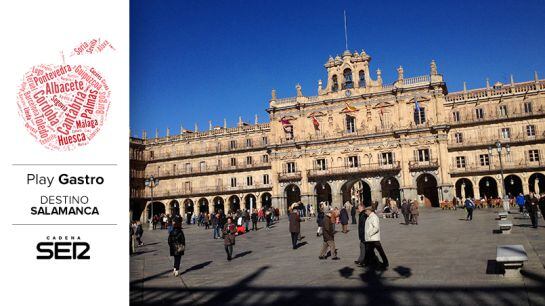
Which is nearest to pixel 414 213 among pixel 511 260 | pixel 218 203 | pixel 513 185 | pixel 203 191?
pixel 511 260

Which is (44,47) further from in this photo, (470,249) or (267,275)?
(470,249)

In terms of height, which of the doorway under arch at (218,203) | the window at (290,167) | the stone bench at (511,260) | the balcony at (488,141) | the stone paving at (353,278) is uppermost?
the balcony at (488,141)

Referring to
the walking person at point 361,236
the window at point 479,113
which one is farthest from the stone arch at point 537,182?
the walking person at point 361,236

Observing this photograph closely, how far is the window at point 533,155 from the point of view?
4100cm

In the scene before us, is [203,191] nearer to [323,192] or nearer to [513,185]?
[323,192]

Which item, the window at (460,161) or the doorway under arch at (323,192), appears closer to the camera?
the window at (460,161)

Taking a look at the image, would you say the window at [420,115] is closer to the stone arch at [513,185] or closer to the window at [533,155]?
the stone arch at [513,185]

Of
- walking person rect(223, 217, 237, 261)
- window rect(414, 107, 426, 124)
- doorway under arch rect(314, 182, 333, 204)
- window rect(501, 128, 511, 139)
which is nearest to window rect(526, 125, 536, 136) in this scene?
window rect(501, 128, 511, 139)

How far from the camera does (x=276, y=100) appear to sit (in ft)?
160

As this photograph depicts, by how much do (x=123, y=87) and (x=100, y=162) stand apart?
77 cm

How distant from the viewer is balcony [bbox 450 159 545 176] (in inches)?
1594

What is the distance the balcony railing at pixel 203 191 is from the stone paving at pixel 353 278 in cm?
3735

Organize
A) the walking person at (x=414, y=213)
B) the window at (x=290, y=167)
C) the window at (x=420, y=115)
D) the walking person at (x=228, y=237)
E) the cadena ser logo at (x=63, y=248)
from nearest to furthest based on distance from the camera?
the cadena ser logo at (x=63, y=248) < the walking person at (x=228, y=237) < the walking person at (x=414, y=213) < the window at (x=420, y=115) < the window at (x=290, y=167)

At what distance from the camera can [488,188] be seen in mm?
44219
